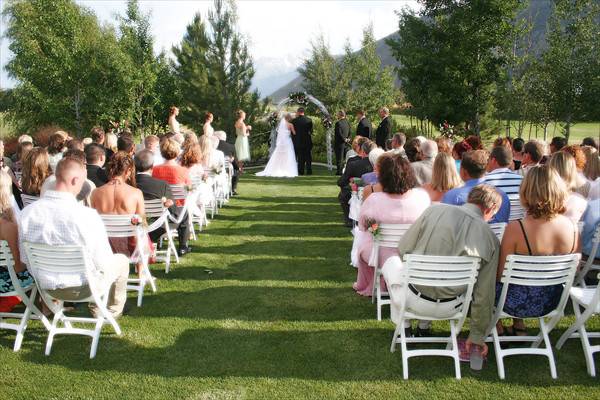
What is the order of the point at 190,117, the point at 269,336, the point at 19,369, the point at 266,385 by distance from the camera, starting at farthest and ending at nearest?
the point at 190,117
the point at 269,336
the point at 19,369
the point at 266,385

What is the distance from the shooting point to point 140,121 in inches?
882

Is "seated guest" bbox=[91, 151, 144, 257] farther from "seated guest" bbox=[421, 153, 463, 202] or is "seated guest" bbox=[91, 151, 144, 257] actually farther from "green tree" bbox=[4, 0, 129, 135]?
"green tree" bbox=[4, 0, 129, 135]

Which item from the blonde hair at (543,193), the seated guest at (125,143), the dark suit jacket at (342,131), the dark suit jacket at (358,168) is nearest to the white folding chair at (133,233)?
the seated guest at (125,143)

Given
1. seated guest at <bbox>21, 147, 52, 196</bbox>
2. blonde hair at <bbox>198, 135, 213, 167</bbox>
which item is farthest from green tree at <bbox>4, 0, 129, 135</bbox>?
seated guest at <bbox>21, 147, 52, 196</bbox>

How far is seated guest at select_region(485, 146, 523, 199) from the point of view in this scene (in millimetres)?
5703

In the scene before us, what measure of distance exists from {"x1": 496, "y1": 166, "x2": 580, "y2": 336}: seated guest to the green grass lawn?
1.97ft

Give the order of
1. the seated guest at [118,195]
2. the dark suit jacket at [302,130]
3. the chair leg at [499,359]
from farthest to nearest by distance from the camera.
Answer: the dark suit jacket at [302,130] → the seated guest at [118,195] → the chair leg at [499,359]

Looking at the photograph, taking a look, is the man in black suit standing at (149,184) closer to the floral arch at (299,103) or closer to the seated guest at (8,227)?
the seated guest at (8,227)

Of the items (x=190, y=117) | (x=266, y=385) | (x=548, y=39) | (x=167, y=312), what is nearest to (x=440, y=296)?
(x=266, y=385)

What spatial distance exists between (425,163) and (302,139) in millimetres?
9759

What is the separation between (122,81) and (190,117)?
10.4 feet

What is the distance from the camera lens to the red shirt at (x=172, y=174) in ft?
23.3

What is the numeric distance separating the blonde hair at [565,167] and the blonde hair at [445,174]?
3.14 feet

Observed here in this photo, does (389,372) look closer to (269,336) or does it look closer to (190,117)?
(269,336)
